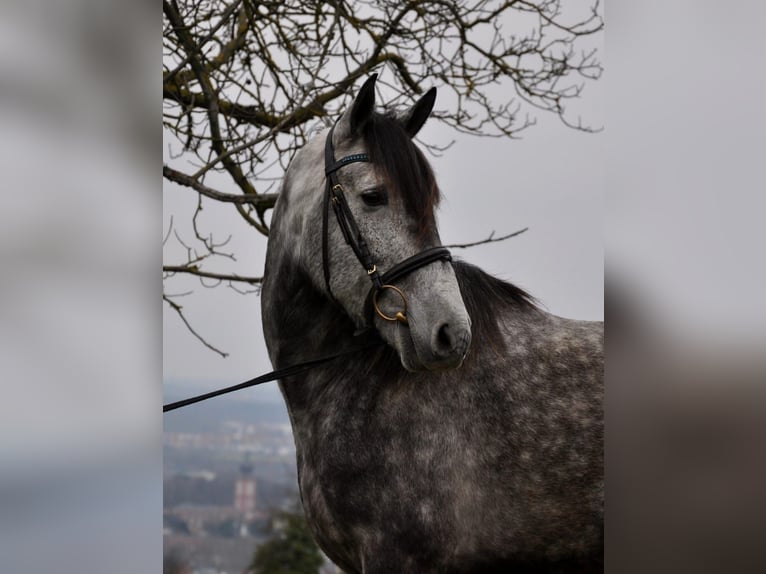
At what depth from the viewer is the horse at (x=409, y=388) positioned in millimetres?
2164

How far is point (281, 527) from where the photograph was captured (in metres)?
7.42

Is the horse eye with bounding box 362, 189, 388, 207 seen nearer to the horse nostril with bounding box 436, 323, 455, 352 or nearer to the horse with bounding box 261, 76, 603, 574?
the horse with bounding box 261, 76, 603, 574

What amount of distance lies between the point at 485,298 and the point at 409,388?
1.28 feet

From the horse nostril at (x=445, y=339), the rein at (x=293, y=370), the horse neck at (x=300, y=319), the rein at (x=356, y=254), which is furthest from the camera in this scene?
the horse neck at (x=300, y=319)

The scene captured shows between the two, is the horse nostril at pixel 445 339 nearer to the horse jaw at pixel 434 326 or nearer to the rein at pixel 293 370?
the horse jaw at pixel 434 326

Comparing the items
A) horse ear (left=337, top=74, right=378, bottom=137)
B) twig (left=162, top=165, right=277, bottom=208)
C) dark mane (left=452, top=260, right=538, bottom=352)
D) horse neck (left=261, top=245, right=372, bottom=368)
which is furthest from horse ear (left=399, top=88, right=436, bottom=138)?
twig (left=162, top=165, right=277, bottom=208)

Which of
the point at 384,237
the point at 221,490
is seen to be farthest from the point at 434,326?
the point at 221,490

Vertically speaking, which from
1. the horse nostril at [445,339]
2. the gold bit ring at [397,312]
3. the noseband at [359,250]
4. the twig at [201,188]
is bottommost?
the horse nostril at [445,339]

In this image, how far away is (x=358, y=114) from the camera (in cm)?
228
